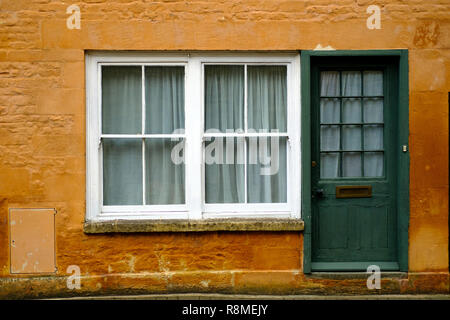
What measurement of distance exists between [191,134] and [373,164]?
86.7 inches

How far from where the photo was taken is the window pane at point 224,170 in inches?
237

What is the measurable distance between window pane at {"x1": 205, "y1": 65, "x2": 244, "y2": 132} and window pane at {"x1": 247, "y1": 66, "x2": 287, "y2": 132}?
13 cm

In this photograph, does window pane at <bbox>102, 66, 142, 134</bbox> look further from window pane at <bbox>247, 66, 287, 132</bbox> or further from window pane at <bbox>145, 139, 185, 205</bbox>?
window pane at <bbox>247, 66, 287, 132</bbox>

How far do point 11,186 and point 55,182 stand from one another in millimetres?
486

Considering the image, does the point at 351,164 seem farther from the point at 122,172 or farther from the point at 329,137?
the point at 122,172

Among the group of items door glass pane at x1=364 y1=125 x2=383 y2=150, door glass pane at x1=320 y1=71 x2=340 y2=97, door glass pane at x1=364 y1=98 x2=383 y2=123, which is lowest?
door glass pane at x1=364 y1=125 x2=383 y2=150

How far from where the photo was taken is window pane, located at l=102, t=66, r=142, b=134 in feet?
19.5

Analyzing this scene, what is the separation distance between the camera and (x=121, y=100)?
19.6 ft

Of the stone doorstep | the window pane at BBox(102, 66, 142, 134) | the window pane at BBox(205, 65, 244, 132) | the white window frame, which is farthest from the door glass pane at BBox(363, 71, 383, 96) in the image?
the window pane at BBox(102, 66, 142, 134)

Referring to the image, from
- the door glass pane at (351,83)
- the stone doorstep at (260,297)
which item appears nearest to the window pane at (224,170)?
the stone doorstep at (260,297)

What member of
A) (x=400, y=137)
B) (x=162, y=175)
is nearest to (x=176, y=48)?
(x=162, y=175)

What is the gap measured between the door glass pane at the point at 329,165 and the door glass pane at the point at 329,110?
0.41 m

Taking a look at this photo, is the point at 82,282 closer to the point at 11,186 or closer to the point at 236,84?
the point at 11,186

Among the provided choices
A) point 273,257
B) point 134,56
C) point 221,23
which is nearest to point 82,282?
point 273,257
